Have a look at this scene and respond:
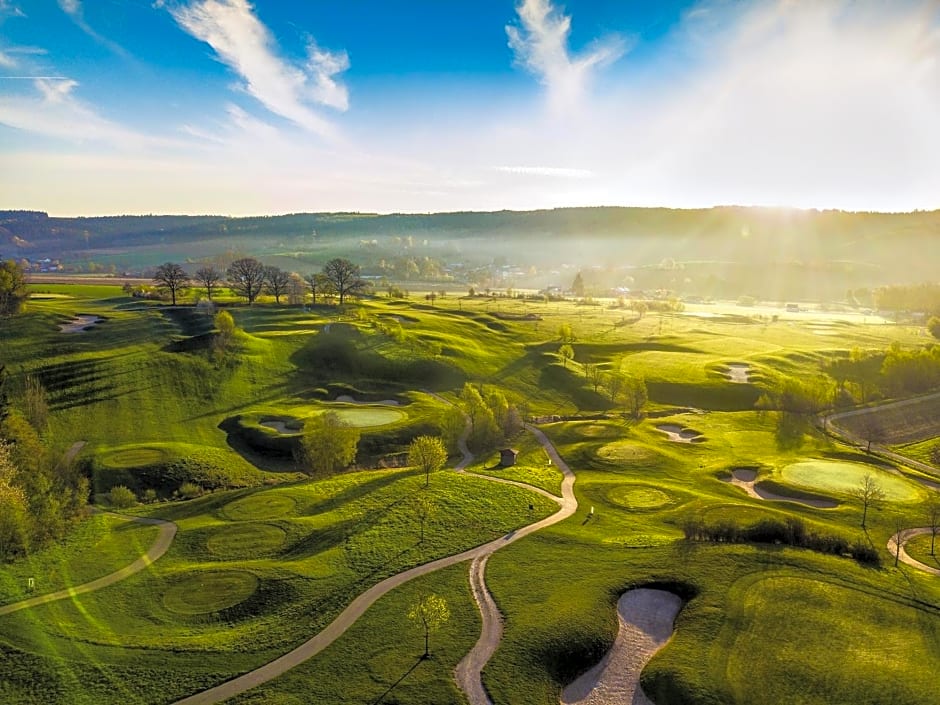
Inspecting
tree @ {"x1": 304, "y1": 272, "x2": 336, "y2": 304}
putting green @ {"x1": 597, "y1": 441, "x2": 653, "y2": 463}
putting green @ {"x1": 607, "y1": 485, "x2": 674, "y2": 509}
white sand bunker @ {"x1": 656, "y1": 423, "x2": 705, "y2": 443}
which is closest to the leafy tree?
putting green @ {"x1": 607, "y1": 485, "x2": 674, "y2": 509}

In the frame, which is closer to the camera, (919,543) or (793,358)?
(919,543)

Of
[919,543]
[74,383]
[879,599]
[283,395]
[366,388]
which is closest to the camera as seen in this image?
[879,599]

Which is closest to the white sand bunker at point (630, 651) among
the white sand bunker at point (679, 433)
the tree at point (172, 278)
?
the white sand bunker at point (679, 433)

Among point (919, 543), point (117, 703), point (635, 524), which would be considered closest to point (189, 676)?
point (117, 703)

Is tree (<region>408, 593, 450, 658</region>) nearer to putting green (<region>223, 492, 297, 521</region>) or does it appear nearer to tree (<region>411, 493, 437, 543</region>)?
tree (<region>411, 493, 437, 543</region>)

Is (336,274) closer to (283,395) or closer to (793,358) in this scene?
(283,395)

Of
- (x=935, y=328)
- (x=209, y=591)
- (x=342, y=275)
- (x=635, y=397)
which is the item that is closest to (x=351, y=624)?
(x=209, y=591)
